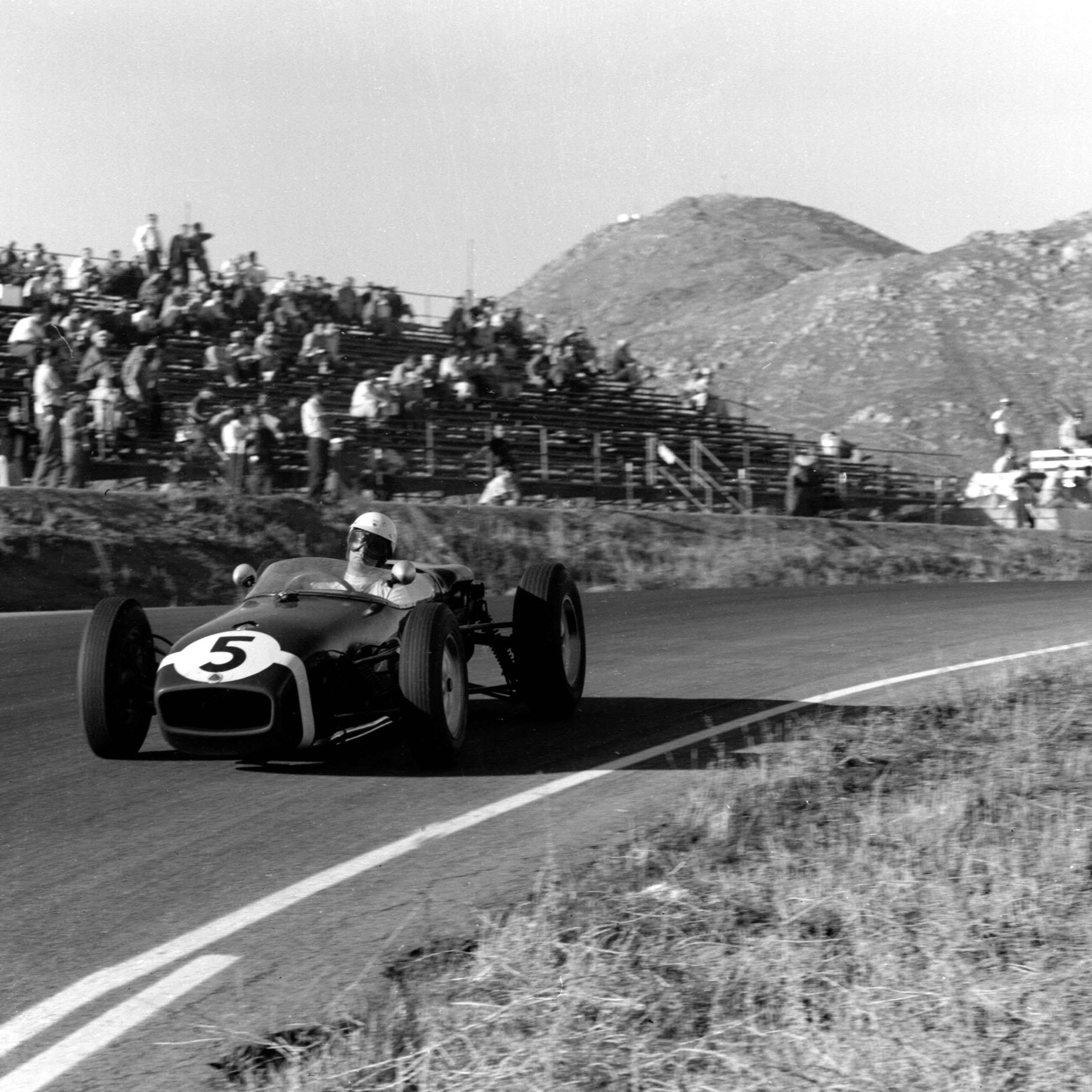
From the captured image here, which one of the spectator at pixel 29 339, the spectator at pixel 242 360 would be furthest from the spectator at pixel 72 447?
the spectator at pixel 242 360

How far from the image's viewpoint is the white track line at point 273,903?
4.10 meters

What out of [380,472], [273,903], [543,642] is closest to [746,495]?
[380,472]

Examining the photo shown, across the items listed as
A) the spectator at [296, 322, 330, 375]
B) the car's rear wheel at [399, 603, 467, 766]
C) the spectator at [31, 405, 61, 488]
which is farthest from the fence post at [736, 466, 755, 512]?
the car's rear wheel at [399, 603, 467, 766]

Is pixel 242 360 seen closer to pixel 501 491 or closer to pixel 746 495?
pixel 501 491

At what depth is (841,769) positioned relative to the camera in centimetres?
753

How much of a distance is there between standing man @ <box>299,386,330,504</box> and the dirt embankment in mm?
376

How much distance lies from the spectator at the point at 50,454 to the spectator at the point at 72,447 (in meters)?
0.05

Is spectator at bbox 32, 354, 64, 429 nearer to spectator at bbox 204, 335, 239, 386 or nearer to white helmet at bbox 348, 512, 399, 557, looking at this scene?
spectator at bbox 204, 335, 239, 386

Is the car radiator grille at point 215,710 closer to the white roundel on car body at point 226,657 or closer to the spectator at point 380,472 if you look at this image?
the white roundel on car body at point 226,657

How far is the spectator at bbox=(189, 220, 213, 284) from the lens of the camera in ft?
77.0

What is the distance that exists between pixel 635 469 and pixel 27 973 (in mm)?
21334

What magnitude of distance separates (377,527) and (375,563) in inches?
7.5

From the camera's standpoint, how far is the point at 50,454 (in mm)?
18094

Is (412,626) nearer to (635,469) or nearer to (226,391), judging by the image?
(226,391)
